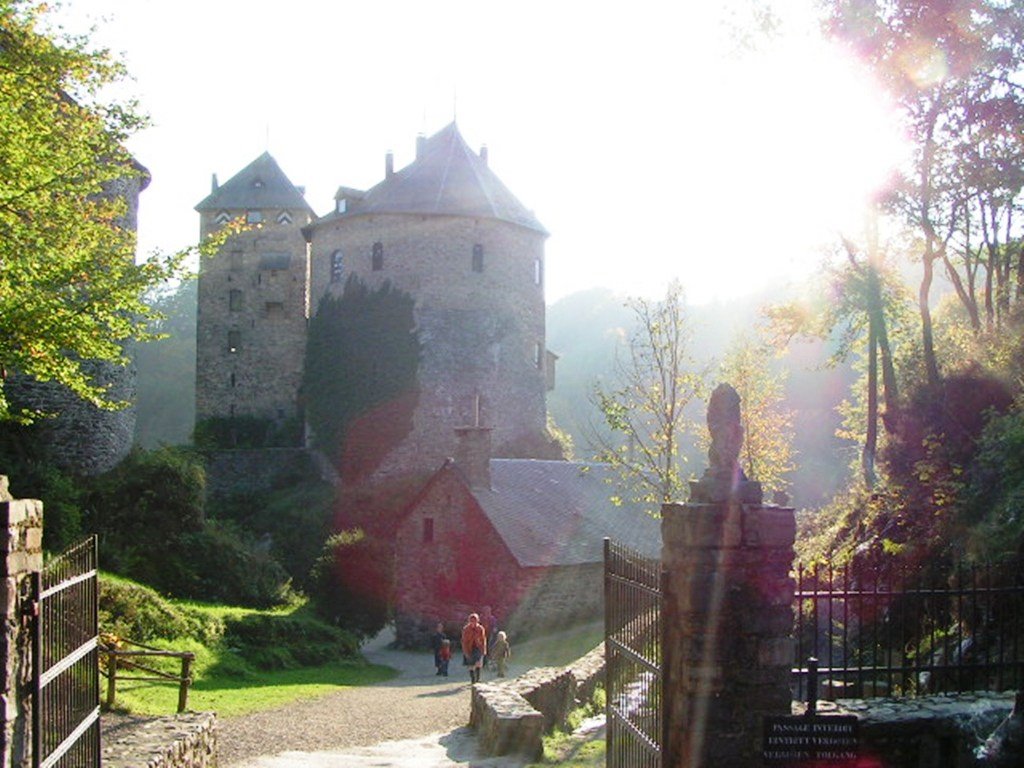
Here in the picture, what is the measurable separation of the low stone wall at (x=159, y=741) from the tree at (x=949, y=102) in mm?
13133

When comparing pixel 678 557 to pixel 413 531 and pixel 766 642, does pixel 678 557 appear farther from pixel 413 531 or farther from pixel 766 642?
pixel 413 531

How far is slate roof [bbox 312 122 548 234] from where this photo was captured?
4406 centimetres

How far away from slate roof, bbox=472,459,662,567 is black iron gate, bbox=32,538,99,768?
19069 millimetres

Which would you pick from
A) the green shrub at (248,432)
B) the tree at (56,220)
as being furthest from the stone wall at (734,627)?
the green shrub at (248,432)

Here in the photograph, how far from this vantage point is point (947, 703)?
28.0ft

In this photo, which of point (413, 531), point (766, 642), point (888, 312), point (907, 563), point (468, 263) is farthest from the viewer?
point (468, 263)

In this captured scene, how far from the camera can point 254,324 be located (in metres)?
49.6

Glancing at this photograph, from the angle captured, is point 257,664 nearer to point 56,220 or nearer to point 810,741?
point 56,220

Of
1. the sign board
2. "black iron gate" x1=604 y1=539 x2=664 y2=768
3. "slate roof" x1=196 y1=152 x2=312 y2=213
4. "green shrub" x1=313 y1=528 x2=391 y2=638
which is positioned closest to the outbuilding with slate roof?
"green shrub" x1=313 y1=528 x2=391 y2=638

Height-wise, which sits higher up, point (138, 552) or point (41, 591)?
point (41, 591)

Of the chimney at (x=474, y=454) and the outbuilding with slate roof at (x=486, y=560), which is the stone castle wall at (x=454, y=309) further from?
the chimney at (x=474, y=454)

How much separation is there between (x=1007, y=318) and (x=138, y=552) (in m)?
21.4

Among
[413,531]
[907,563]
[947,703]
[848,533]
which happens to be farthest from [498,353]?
[947,703]

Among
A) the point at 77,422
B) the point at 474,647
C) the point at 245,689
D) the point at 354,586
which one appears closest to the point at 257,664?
the point at 245,689
